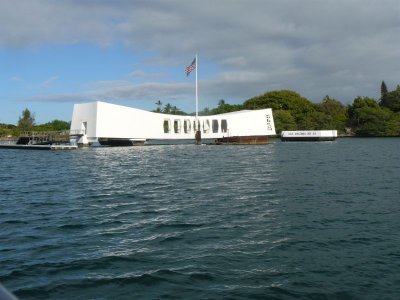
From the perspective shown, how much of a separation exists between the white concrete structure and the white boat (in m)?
12.6

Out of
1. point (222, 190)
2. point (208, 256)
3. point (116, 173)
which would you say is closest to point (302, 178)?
point (222, 190)

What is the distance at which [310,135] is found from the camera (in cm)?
9094

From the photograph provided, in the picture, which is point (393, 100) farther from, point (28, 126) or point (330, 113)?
point (28, 126)

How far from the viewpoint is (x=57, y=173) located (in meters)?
26.3

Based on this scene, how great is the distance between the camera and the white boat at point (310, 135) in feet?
293

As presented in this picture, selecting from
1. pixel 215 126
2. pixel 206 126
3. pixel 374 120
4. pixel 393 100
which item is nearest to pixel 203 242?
pixel 206 126

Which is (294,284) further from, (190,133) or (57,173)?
(190,133)

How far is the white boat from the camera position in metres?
89.4

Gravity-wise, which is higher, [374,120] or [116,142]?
[374,120]

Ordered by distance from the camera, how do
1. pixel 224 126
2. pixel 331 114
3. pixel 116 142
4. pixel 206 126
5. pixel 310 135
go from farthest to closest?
pixel 331 114 → pixel 310 135 → pixel 224 126 → pixel 206 126 → pixel 116 142

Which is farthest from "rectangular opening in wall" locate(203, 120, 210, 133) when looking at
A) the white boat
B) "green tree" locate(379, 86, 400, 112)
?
"green tree" locate(379, 86, 400, 112)

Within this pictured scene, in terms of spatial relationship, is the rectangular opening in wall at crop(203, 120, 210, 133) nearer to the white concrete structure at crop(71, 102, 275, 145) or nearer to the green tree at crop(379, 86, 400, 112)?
the white concrete structure at crop(71, 102, 275, 145)

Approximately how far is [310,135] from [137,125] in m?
39.6

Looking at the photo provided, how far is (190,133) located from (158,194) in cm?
6037
